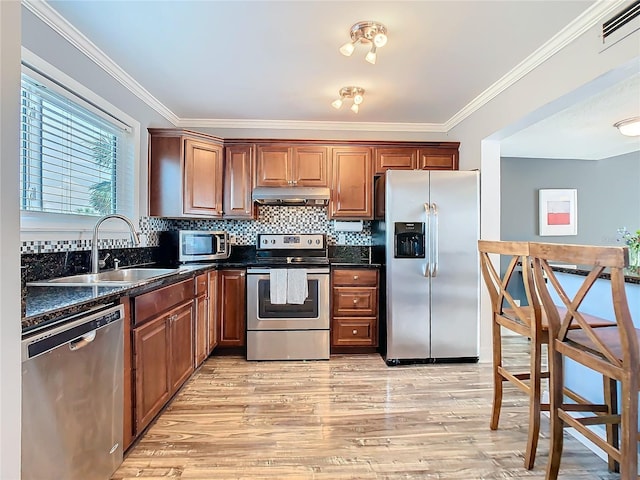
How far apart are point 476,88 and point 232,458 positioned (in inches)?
123

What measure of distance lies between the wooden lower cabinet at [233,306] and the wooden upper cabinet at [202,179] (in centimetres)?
65

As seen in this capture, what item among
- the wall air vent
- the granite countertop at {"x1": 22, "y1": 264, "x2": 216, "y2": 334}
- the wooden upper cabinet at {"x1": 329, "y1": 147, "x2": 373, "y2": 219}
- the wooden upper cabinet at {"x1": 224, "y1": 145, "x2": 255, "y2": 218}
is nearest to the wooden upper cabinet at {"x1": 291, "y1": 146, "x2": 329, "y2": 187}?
the wooden upper cabinet at {"x1": 329, "y1": 147, "x2": 373, "y2": 219}

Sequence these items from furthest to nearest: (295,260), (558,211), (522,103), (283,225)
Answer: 1. (558,211)
2. (283,225)
3. (295,260)
4. (522,103)

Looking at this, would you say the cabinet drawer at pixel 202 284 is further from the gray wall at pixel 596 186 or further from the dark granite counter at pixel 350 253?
the gray wall at pixel 596 186

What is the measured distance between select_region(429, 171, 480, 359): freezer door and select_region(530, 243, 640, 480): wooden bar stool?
1.45m

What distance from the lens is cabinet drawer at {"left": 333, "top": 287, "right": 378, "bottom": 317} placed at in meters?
3.34

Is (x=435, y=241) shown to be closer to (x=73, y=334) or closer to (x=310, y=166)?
(x=310, y=166)

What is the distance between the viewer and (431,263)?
3117mm

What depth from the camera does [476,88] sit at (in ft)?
9.31

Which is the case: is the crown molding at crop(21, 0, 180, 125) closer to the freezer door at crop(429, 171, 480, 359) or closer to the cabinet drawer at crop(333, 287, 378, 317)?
the cabinet drawer at crop(333, 287, 378, 317)

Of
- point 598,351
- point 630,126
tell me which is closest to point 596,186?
point 630,126

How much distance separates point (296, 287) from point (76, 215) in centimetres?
175

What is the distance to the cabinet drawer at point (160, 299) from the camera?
1.80 m

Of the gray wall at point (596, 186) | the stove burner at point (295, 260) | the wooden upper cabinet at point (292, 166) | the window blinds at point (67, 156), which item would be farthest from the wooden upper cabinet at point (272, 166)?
the gray wall at point (596, 186)
